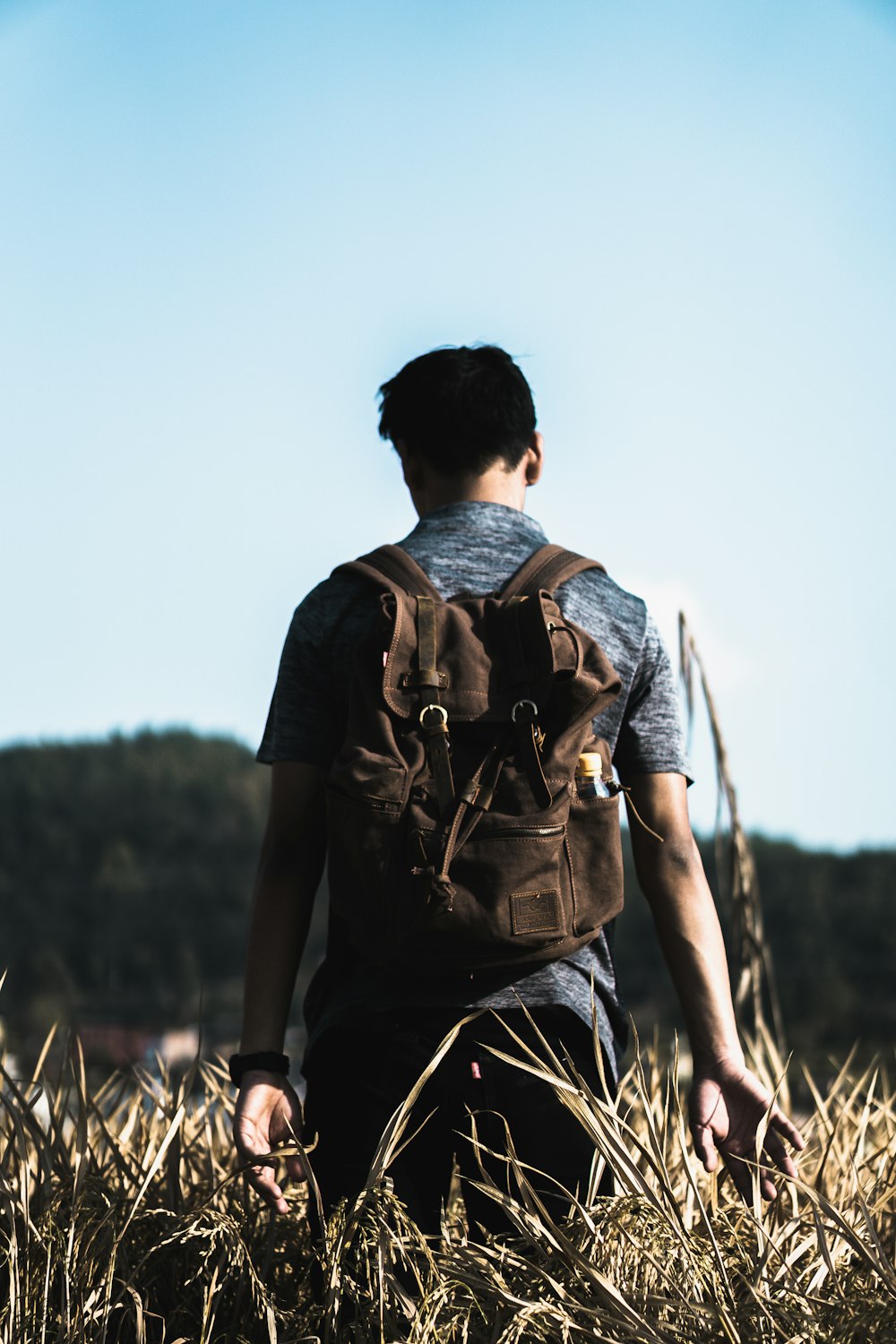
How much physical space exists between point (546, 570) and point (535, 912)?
1.40ft

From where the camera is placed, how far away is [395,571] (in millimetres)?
1595

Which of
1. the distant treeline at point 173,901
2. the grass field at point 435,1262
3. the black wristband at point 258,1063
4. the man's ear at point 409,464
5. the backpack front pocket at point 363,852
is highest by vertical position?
the man's ear at point 409,464

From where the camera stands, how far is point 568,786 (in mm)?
1494

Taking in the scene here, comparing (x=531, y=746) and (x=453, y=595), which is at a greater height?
(x=453, y=595)

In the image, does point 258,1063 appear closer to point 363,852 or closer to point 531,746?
point 363,852

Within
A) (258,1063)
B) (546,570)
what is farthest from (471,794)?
(258,1063)

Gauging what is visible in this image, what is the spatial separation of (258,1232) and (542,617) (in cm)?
106

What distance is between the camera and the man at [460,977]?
1.52m

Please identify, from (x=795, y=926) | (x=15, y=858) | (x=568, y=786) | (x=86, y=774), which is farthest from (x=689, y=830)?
(x=86, y=774)

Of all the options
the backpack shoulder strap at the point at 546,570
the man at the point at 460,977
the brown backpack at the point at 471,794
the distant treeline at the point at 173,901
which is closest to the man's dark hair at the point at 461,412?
the man at the point at 460,977

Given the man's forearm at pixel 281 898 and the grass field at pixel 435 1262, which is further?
the man's forearm at pixel 281 898

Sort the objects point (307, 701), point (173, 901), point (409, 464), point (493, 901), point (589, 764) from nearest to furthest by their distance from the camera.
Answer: point (493, 901) → point (589, 764) → point (307, 701) → point (409, 464) → point (173, 901)

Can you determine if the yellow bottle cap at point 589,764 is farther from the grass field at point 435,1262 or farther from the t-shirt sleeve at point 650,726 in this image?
the grass field at point 435,1262

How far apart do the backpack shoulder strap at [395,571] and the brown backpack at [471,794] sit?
0.02 meters
